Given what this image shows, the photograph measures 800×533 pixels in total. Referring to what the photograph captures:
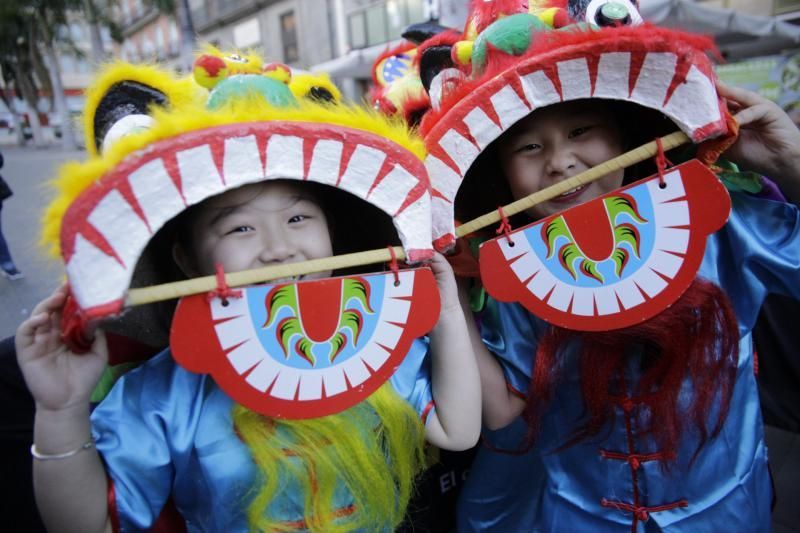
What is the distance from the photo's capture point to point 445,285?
0.96m

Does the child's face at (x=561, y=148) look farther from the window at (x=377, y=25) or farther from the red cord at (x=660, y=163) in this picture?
the window at (x=377, y=25)

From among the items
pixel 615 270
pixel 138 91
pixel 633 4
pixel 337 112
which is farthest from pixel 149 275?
pixel 633 4

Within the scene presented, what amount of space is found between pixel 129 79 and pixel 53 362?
1.90 feet

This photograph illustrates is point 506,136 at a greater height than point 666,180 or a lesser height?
greater

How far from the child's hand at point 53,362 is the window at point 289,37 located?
21.2 meters

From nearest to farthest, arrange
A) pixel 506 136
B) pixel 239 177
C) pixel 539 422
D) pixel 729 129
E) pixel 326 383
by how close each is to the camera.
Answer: pixel 239 177 < pixel 326 383 < pixel 729 129 < pixel 506 136 < pixel 539 422

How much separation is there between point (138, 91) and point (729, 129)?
3.65ft

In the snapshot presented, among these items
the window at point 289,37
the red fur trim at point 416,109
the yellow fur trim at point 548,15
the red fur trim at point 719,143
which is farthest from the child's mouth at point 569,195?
the window at point 289,37

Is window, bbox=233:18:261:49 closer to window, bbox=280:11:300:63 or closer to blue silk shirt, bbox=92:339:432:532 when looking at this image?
window, bbox=280:11:300:63

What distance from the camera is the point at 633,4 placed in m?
1.01

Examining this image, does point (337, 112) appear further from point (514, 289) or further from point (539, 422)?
point (539, 422)

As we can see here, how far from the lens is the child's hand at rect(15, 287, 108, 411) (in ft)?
2.45

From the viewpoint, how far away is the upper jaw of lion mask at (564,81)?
837 millimetres

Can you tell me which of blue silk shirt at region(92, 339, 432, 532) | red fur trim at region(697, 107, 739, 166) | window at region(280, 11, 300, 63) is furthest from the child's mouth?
window at region(280, 11, 300, 63)
